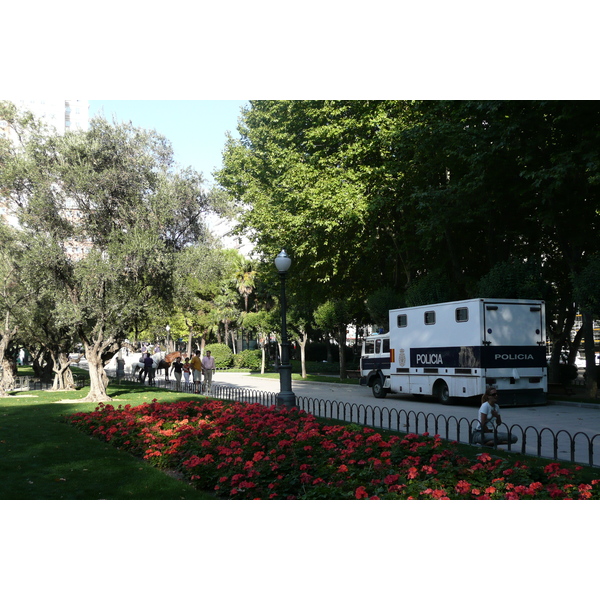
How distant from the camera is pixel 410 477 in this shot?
7484mm

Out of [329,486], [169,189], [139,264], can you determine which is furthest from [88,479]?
[169,189]

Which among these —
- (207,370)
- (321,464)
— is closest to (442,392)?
(207,370)

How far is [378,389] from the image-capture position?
79.3ft

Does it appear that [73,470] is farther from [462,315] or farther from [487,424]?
[462,315]

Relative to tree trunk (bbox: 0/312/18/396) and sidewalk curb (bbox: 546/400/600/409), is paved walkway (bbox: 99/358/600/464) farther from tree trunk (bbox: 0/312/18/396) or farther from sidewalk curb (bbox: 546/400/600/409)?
tree trunk (bbox: 0/312/18/396)

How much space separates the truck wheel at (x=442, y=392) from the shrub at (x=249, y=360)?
3072cm

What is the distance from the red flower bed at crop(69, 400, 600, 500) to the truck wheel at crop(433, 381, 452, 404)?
912 cm

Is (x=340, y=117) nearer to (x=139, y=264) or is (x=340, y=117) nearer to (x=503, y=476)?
(x=139, y=264)

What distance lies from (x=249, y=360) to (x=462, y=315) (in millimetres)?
33909

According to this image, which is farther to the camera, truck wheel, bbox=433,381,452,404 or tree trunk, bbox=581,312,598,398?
tree trunk, bbox=581,312,598,398

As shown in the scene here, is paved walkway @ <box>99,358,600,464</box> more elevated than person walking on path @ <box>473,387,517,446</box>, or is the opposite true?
person walking on path @ <box>473,387,517,446</box>

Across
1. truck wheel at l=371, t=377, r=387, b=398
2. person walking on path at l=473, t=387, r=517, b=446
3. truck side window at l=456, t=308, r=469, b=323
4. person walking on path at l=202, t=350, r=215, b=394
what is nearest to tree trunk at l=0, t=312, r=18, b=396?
person walking on path at l=202, t=350, r=215, b=394

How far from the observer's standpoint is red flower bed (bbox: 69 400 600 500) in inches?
280

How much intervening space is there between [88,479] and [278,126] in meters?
25.9
